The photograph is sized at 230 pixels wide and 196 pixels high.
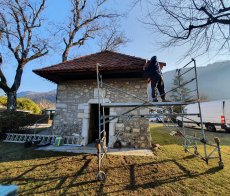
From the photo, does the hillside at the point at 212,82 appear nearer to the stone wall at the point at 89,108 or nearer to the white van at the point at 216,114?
the white van at the point at 216,114

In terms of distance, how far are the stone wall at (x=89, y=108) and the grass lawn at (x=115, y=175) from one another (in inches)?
Answer: 59.3

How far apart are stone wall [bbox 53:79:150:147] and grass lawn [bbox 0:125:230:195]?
1506mm

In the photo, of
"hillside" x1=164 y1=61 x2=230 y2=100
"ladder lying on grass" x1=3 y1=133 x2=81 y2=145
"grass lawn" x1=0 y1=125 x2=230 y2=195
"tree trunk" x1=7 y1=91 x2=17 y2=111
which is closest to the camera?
"grass lawn" x1=0 y1=125 x2=230 y2=195

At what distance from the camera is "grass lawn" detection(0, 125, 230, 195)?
127 inches

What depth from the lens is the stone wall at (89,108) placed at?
6.68 meters

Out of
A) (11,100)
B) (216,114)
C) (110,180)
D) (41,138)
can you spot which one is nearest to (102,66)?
(110,180)

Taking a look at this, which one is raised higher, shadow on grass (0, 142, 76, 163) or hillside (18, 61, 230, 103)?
hillside (18, 61, 230, 103)

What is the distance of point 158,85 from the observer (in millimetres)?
5273

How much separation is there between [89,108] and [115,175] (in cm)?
389

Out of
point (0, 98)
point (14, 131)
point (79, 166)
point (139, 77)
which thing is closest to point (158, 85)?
point (139, 77)

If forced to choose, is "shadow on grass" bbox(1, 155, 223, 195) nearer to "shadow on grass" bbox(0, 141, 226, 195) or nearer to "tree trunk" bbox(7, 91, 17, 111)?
"shadow on grass" bbox(0, 141, 226, 195)

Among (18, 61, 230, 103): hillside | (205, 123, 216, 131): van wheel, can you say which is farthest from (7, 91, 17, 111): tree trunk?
(18, 61, 230, 103): hillside

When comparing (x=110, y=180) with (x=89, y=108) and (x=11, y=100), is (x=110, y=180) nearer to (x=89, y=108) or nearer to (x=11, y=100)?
(x=89, y=108)

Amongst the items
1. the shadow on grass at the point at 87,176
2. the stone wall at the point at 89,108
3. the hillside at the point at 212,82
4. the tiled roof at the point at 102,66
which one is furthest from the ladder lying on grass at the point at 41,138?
the hillside at the point at 212,82
